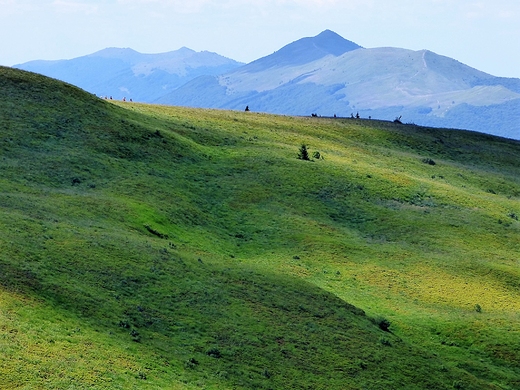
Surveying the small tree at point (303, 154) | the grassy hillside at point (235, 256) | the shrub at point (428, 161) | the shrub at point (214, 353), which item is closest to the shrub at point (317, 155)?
the small tree at point (303, 154)

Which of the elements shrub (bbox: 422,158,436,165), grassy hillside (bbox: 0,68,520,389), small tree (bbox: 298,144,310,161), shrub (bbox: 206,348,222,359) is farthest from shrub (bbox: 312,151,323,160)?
shrub (bbox: 206,348,222,359)

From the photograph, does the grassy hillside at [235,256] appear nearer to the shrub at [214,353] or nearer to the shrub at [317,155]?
the shrub at [214,353]

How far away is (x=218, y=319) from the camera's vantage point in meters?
45.7

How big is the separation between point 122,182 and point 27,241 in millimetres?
27275

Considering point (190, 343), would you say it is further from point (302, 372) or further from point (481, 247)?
point (481, 247)

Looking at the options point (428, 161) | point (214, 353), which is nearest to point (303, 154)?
point (428, 161)

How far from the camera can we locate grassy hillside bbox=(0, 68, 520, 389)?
131ft

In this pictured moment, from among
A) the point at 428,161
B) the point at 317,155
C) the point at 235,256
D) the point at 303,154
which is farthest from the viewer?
the point at 428,161

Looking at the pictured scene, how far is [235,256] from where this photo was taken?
65.1 meters

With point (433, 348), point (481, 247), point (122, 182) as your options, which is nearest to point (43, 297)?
point (433, 348)

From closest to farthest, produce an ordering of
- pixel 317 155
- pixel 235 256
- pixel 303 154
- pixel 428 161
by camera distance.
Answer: pixel 235 256 → pixel 303 154 → pixel 317 155 → pixel 428 161

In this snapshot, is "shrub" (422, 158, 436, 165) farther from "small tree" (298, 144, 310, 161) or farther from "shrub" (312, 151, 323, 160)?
"small tree" (298, 144, 310, 161)

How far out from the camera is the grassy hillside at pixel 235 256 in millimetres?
39969

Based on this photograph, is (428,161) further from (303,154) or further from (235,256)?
(235,256)
